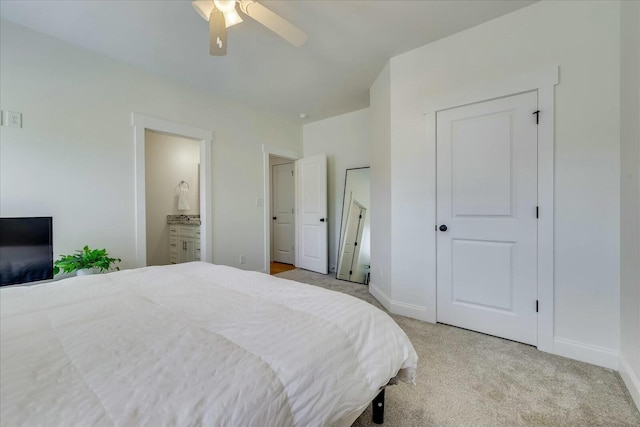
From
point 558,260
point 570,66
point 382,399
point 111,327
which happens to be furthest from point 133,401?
point 570,66

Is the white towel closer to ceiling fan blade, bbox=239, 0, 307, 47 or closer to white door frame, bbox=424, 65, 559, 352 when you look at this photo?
ceiling fan blade, bbox=239, 0, 307, 47

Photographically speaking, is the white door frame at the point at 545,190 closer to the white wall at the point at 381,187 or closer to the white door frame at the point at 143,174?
the white wall at the point at 381,187

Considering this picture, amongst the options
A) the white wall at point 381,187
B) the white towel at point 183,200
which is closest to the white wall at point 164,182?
the white towel at point 183,200

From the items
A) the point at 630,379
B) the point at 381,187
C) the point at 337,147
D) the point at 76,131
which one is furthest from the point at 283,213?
the point at 630,379

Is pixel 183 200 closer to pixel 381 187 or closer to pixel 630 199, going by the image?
pixel 381 187

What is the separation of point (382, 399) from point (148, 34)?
307 centimetres

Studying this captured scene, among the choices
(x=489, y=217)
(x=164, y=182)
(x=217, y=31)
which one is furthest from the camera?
(x=164, y=182)

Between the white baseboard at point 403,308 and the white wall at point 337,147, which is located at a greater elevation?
the white wall at point 337,147

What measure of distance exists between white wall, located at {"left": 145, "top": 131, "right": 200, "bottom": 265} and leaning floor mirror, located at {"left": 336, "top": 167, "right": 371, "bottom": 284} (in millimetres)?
2521

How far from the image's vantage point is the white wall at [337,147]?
4.05m

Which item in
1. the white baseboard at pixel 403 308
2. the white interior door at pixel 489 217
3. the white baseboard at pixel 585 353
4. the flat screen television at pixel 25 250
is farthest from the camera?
the white baseboard at pixel 403 308

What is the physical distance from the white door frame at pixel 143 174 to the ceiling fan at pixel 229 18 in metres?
1.54

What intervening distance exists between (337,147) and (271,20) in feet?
9.09

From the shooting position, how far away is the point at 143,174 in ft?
9.09
